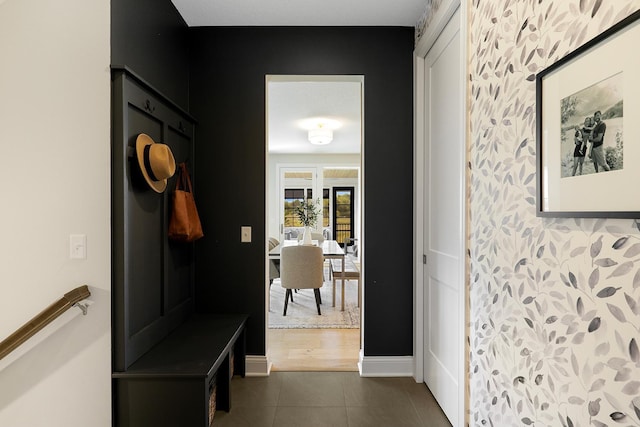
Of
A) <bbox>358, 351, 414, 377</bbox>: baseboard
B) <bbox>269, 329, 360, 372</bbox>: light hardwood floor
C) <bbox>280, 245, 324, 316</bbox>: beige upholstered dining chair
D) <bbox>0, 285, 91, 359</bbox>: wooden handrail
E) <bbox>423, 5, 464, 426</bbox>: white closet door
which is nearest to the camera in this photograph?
<bbox>0, 285, 91, 359</bbox>: wooden handrail

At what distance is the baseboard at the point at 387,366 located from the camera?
257 centimetres

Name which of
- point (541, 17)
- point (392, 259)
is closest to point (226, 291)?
point (392, 259)

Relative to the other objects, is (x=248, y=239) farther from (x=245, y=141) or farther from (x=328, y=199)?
(x=328, y=199)

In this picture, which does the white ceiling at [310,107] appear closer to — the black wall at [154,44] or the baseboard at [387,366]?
the black wall at [154,44]

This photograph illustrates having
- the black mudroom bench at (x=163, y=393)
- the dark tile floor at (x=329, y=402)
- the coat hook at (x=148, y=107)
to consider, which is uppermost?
the coat hook at (x=148, y=107)

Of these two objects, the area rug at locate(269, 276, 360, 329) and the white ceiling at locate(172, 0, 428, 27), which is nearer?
the white ceiling at locate(172, 0, 428, 27)

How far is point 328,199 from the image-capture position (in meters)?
7.67

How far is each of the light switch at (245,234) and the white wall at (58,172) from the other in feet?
3.47

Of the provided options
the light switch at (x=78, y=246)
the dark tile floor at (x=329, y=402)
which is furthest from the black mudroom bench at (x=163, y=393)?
the light switch at (x=78, y=246)

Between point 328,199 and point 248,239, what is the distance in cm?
513

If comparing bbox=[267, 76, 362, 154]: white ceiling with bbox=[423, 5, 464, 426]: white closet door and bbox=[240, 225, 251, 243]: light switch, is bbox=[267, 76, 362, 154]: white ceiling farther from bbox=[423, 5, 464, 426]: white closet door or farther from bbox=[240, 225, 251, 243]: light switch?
bbox=[240, 225, 251, 243]: light switch

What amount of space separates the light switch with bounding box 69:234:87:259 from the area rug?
2.40 m

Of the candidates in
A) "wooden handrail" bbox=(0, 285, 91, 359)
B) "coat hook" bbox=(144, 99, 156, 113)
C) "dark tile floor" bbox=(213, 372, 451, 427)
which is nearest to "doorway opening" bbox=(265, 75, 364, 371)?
"dark tile floor" bbox=(213, 372, 451, 427)

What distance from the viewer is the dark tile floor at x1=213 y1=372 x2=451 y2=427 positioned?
2051mm
